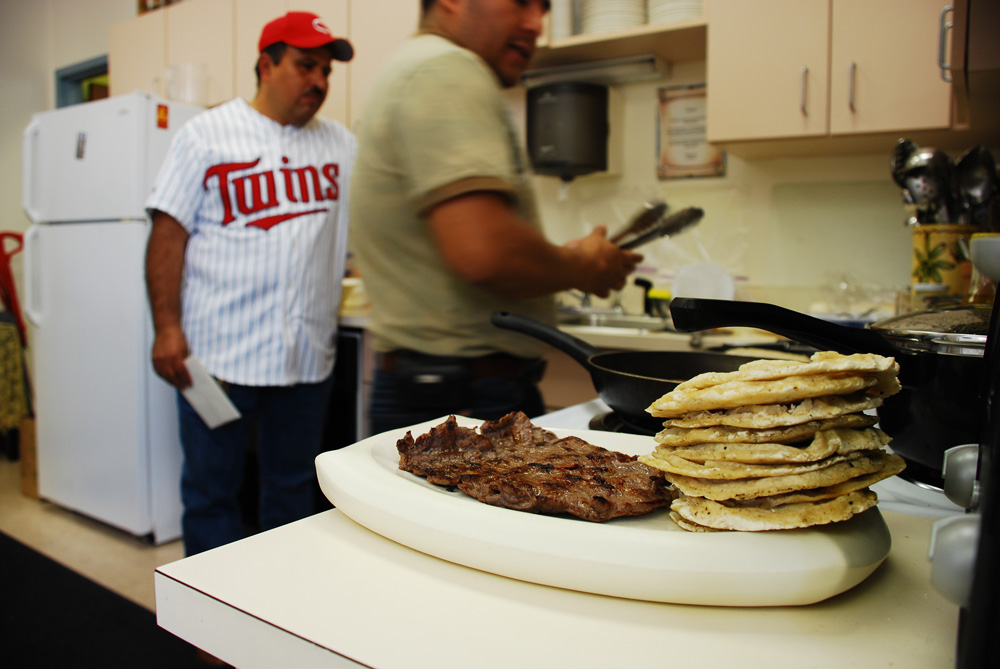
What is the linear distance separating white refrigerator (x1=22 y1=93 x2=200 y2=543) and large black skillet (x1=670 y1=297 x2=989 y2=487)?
2516mm

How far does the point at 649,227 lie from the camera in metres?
1.43

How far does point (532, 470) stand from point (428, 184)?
24.1 inches

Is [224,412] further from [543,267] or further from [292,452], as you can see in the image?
[543,267]

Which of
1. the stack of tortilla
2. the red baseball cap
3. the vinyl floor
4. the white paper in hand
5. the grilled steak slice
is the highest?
the red baseball cap

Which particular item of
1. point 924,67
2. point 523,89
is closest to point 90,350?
point 523,89

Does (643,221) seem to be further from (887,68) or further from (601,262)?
(887,68)

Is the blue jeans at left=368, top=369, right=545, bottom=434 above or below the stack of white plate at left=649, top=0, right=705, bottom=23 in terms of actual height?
below

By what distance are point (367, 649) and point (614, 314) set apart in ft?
7.94

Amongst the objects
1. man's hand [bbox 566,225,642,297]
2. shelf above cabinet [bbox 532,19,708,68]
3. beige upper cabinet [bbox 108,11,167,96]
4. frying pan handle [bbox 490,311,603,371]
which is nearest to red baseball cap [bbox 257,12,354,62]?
shelf above cabinet [bbox 532,19,708,68]

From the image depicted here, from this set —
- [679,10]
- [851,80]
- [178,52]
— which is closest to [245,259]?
[679,10]

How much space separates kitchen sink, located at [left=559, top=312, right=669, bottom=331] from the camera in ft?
8.29

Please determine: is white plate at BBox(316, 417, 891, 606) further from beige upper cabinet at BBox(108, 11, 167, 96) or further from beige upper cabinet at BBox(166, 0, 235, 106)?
beige upper cabinet at BBox(108, 11, 167, 96)

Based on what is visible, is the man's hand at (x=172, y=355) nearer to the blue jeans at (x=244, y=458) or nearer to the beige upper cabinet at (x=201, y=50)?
the blue jeans at (x=244, y=458)

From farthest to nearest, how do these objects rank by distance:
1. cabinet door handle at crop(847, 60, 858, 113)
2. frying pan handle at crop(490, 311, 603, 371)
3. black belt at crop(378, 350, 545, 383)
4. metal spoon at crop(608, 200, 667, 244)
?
1. cabinet door handle at crop(847, 60, 858, 113)
2. metal spoon at crop(608, 200, 667, 244)
3. black belt at crop(378, 350, 545, 383)
4. frying pan handle at crop(490, 311, 603, 371)
